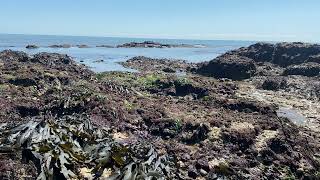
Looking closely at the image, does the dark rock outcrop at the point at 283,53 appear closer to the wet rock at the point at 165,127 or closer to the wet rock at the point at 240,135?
the wet rock at the point at 240,135

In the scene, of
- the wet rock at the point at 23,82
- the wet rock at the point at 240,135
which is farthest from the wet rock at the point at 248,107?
the wet rock at the point at 23,82

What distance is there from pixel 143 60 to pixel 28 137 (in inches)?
2043

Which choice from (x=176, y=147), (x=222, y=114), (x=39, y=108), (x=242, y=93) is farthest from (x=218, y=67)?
(x=176, y=147)

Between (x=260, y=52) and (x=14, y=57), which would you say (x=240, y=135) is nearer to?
(x=14, y=57)

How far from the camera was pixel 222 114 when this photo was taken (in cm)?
2202

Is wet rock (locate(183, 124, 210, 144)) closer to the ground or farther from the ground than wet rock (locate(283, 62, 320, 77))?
farther from the ground

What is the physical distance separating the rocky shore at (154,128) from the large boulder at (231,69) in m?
1.48

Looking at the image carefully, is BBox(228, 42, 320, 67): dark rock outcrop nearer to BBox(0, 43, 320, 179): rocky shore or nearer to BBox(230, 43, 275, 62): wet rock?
BBox(230, 43, 275, 62): wet rock

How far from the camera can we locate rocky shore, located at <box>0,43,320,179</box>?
7215 millimetres

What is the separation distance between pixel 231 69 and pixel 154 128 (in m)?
26.3

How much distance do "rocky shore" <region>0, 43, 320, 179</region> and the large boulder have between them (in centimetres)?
148

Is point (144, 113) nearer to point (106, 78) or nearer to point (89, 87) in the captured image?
point (89, 87)

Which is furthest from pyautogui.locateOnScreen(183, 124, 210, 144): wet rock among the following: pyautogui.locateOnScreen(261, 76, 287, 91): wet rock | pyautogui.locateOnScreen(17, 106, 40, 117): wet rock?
pyautogui.locateOnScreen(261, 76, 287, 91): wet rock

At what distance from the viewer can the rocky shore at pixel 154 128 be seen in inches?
284
